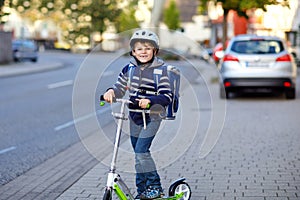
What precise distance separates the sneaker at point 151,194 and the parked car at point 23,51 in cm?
3647

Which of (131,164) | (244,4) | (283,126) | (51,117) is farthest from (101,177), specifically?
(244,4)

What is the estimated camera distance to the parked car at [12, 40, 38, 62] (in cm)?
4138

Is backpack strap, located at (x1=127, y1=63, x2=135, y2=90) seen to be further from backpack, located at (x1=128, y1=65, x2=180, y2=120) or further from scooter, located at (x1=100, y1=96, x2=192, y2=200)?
scooter, located at (x1=100, y1=96, x2=192, y2=200)

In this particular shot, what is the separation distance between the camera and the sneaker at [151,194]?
566 centimetres

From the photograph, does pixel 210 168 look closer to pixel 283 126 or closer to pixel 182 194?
pixel 182 194

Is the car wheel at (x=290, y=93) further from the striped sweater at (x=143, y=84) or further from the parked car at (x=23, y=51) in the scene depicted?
the parked car at (x=23, y=51)

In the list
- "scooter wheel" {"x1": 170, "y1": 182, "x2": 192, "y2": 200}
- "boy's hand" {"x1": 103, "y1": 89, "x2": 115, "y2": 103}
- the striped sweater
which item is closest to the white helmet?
the striped sweater

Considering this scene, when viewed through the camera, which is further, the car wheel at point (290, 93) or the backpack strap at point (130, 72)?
the car wheel at point (290, 93)

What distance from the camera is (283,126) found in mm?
11758

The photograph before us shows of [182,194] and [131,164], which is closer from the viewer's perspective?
[182,194]

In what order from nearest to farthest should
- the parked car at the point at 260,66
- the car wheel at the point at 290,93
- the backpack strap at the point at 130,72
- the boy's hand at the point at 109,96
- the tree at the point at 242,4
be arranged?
the boy's hand at the point at 109,96, the backpack strap at the point at 130,72, the parked car at the point at 260,66, the car wheel at the point at 290,93, the tree at the point at 242,4

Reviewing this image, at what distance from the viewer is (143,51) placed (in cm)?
538

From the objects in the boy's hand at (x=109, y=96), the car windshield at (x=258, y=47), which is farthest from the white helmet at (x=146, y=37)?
the car windshield at (x=258, y=47)

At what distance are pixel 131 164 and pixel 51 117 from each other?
21.1 ft
